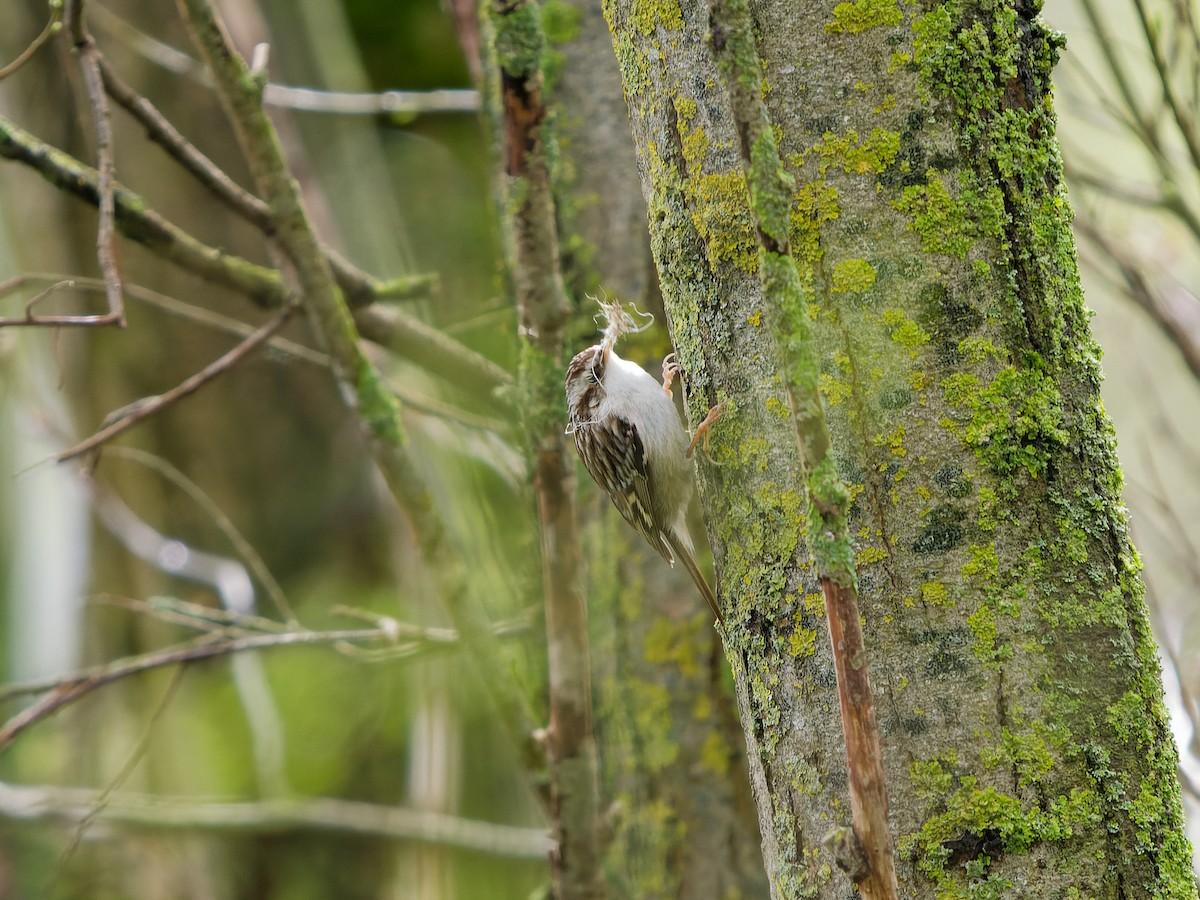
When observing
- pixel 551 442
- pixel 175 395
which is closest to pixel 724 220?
pixel 551 442

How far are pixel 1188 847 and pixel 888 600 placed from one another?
433 millimetres

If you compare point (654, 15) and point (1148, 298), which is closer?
point (654, 15)

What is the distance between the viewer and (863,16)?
4.11 feet

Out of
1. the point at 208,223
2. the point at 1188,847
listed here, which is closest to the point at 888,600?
the point at 1188,847

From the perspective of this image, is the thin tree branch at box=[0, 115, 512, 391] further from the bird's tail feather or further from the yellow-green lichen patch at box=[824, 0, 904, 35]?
the yellow-green lichen patch at box=[824, 0, 904, 35]

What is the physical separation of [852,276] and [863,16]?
12.4 inches

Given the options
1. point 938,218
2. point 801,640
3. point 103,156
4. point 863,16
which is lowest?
point 801,640

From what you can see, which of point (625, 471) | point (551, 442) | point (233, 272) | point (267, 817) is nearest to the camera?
point (551, 442)

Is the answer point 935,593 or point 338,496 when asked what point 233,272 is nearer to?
point 935,593

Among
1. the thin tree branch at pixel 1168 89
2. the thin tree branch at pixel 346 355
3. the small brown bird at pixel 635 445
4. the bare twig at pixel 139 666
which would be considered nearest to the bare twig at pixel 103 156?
the thin tree branch at pixel 346 355

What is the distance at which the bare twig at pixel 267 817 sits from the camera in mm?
2832

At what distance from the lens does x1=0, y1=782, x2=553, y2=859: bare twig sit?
2.83 metres

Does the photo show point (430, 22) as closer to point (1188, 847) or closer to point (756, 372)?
point (756, 372)

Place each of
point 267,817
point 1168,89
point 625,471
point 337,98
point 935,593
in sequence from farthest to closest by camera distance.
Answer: point 337,98 → point 267,817 → point 625,471 → point 1168,89 → point 935,593
